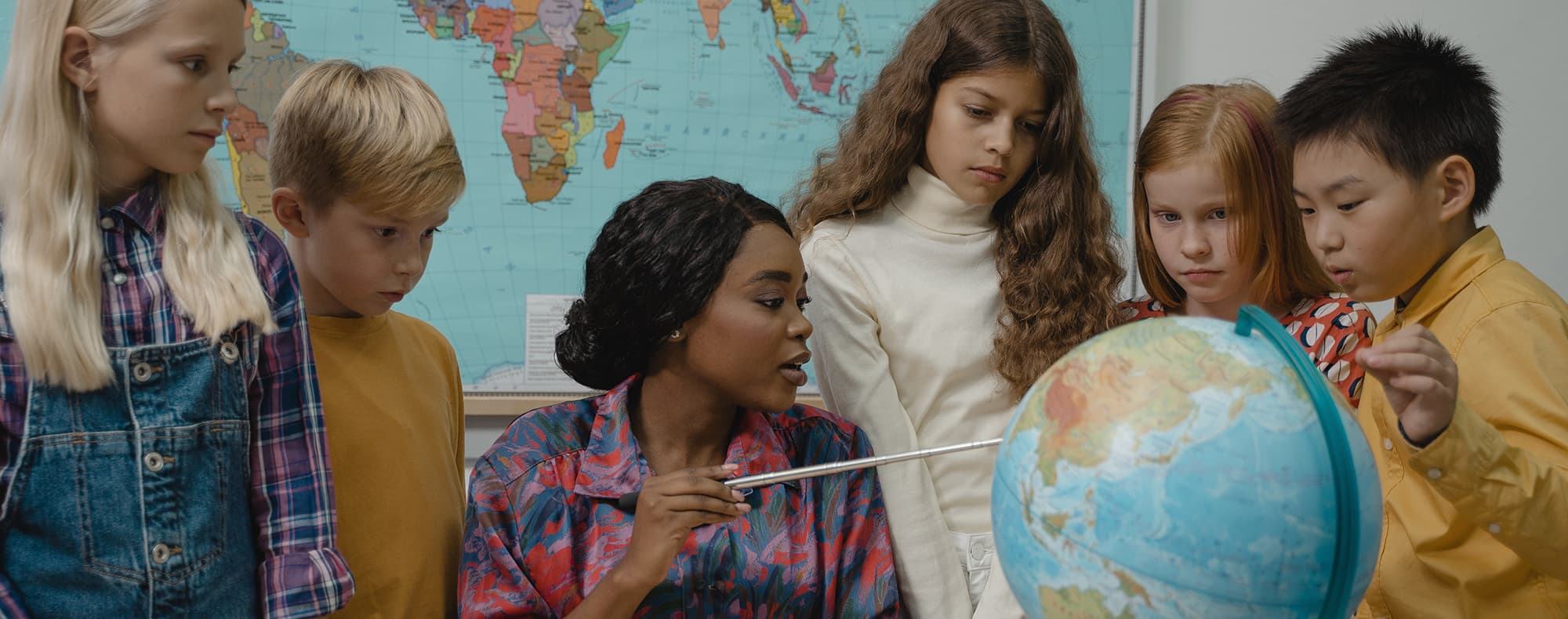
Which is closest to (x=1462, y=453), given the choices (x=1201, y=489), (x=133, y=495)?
(x=1201, y=489)

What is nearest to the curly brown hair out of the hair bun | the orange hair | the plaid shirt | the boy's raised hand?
the orange hair

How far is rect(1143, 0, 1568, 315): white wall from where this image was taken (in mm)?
2734

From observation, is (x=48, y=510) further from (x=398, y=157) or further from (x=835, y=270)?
(x=835, y=270)

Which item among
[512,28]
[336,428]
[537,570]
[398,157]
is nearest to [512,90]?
[512,28]

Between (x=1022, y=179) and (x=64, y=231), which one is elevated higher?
(x=64, y=231)

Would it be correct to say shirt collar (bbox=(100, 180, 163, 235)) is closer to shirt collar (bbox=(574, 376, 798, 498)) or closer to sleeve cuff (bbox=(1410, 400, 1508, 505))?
shirt collar (bbox=(574, 376, 798, 498))

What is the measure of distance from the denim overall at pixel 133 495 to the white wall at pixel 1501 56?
89.8 inches

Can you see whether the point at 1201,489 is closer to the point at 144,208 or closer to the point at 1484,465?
the point at 1484,465

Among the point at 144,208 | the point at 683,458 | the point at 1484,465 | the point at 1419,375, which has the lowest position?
the point at 683,458

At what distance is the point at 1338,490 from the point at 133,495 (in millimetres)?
1121

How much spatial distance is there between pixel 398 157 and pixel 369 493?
0.44 m

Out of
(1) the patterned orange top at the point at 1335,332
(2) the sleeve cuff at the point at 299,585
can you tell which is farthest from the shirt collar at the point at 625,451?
(1) the patterned orange top at the point at 1335,332

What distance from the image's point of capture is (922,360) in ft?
5.55

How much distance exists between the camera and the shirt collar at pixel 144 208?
4.07ft
